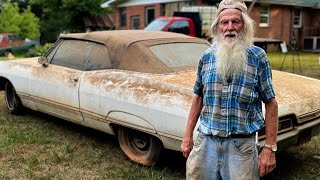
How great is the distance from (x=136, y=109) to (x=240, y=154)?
1888mm

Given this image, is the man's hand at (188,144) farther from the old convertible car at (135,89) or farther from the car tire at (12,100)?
the car tire at (12,100)

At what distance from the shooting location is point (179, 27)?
13656mm

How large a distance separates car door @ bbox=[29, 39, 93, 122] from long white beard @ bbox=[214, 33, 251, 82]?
282 centimetres

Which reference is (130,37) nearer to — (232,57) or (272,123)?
(232,57)

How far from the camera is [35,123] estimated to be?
607 cm

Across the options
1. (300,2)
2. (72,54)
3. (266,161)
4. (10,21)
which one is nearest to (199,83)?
(266,161)

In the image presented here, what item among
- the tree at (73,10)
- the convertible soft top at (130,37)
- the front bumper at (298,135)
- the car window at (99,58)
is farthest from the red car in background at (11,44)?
the front bumper at (298,135)

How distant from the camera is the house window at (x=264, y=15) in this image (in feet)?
73.4

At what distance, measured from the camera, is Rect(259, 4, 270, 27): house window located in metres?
22.4

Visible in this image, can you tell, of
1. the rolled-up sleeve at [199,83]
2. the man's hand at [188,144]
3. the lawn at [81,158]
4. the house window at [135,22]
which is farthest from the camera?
the house window at [135,22]

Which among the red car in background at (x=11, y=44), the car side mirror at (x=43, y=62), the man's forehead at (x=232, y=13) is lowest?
the red car in background at (x=11, y=44)

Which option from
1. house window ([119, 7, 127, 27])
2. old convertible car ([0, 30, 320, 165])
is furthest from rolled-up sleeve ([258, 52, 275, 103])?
house window ([119, 7, 127, 27])

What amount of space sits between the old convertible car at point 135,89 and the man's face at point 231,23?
1.31 m

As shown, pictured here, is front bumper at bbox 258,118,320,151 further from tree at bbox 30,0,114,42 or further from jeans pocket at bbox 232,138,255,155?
tree at bbox 30,0,114,42
